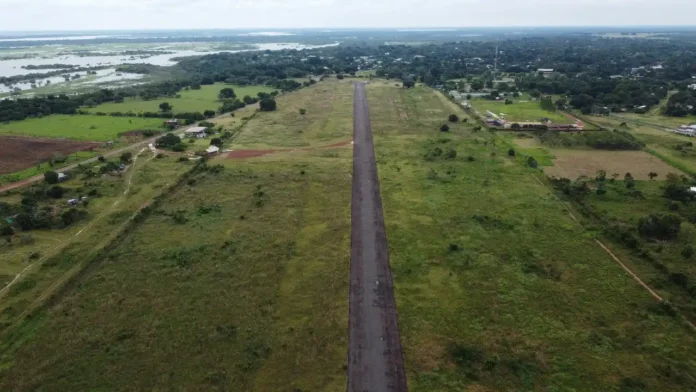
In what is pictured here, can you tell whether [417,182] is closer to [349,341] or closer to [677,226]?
[677,226]

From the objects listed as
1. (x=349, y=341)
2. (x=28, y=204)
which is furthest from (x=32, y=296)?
(x=349, y=341)

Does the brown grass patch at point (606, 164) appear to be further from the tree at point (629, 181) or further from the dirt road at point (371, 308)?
the dirt road at point (371, 308)

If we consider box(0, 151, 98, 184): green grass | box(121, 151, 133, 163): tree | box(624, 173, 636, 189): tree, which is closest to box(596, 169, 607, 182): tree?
box(624, 173, 636, 189): tree

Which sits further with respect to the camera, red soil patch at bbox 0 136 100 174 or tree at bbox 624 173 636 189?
red soil patch at bbox 0 136 100 174

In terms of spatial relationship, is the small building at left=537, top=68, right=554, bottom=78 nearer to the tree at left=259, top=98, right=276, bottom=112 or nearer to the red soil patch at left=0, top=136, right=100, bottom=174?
the tree at left=259, top=98, right=276, bottom=112

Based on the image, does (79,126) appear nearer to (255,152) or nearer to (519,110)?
(255,152)

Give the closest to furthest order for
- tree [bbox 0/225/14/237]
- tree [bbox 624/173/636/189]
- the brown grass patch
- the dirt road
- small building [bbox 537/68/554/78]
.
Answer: the dirt road, tree [bbox 0/225/14/237], tree [bbox 624/173/636/189], the brown grass patch, small building [bbox 537/68/554/78]
